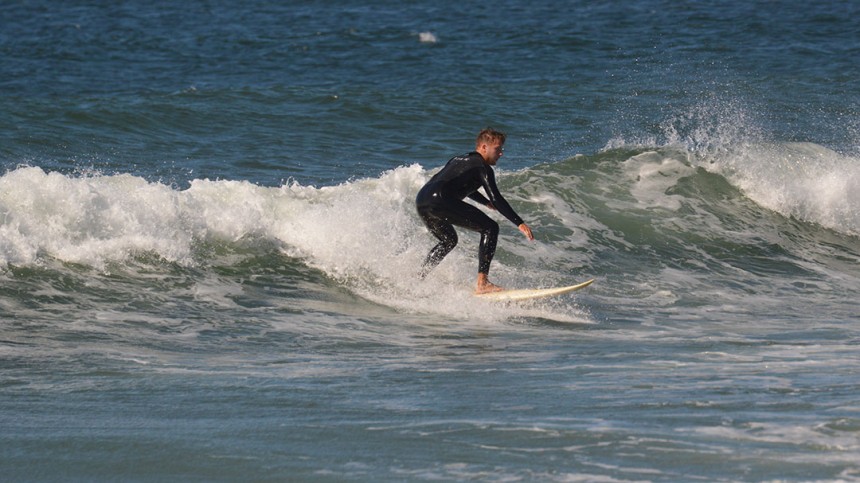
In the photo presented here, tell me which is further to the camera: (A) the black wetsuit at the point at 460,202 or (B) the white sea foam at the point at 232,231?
(B) the white sea foam at the point at 232,231

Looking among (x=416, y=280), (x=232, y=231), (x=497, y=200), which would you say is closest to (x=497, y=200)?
(x=497, y=200)

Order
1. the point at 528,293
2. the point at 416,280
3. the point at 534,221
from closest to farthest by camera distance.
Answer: the point at 528,293 < the point at 416,280 < the point at 534,221

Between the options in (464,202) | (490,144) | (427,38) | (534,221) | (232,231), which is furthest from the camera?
(427,38)

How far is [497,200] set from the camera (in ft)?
30.2

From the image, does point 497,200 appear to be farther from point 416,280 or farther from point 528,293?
point 416,280

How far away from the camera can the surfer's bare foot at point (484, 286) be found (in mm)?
9281

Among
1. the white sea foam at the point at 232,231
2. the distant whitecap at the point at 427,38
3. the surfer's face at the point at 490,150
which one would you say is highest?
the distant whitecap at the point at 427,38

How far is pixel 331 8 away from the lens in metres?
35.2

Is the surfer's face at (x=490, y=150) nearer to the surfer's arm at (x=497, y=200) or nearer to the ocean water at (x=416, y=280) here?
the surfer's arm at (x=497, y=200)

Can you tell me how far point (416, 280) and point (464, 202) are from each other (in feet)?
2.64

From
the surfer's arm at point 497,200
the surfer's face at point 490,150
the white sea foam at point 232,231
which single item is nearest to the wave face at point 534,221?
the white sea foam at point 232,231

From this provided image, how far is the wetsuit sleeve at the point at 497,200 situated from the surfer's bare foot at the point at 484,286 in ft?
1.74

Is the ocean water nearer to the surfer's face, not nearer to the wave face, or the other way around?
the wave face

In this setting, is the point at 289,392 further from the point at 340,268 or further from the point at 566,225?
the point at 566,225
